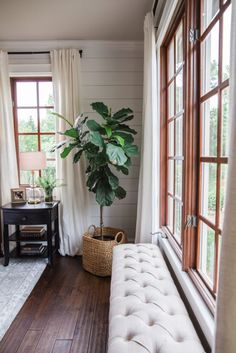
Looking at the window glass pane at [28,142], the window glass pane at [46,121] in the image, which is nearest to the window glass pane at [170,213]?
the window glass pane at [46,121]

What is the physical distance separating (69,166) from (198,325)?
96.3 inches

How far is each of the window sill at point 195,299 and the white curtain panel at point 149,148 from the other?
556 millimetres

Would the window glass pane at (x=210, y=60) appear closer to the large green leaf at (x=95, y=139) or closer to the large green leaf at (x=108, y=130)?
the large green leaf at (x=95, y=139)

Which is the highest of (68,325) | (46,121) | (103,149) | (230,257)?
(46,121)

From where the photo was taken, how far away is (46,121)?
3.64 metres

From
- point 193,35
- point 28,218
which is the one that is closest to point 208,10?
point 193,35

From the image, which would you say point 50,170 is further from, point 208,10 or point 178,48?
point 208,10

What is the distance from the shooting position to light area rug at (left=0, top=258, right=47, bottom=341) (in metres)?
2.18

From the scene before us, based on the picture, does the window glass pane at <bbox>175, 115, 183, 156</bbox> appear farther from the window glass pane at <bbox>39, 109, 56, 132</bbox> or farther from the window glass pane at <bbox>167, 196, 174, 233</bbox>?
the window glass pane at <bbox>39, 109, 56, 132</bbox>

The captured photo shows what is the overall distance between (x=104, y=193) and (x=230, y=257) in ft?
7.04

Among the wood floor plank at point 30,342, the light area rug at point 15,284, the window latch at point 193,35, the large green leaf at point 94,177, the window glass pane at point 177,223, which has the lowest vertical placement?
the wood floor plank at point 30,342

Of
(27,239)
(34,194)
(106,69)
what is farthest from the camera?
(106,69)

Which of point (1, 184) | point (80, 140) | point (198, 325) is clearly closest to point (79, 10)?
point (80, 140)

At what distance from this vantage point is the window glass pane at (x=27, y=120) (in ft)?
11.9
